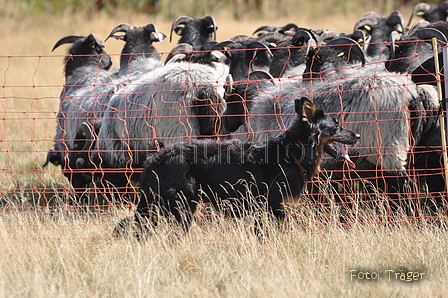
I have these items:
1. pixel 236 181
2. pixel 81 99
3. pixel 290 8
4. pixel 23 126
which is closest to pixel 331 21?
pixel 290 8

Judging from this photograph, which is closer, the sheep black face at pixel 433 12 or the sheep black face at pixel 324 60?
the sheep black face at pixel 324 60

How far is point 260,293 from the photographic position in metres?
4.04

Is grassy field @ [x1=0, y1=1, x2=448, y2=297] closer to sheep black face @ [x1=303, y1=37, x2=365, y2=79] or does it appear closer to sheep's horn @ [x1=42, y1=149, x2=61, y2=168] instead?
sheep's horn @ [x1=42, y1=149, x2=61, y2=168]

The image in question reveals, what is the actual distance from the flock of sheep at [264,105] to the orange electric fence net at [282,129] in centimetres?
1

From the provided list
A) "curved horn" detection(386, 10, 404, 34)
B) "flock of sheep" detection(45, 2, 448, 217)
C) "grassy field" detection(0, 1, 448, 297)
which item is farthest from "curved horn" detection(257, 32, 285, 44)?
"grassy field" detection(0, 1, 448, 297)

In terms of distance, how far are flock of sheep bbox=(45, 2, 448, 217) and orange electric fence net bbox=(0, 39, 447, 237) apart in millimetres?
14

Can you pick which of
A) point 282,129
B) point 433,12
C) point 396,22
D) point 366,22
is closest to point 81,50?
point 282,129

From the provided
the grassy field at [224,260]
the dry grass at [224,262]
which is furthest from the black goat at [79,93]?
the dry grass at [224,262]

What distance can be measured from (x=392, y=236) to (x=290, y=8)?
22488 millimetres

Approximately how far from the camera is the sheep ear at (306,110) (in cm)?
518

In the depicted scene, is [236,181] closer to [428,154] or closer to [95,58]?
[428,154]

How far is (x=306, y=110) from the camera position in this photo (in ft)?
17.1

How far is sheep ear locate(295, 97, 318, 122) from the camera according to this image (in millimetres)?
5176

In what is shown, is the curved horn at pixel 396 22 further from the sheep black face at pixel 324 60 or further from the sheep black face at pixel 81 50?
the sheep black face at pixel 81 50
